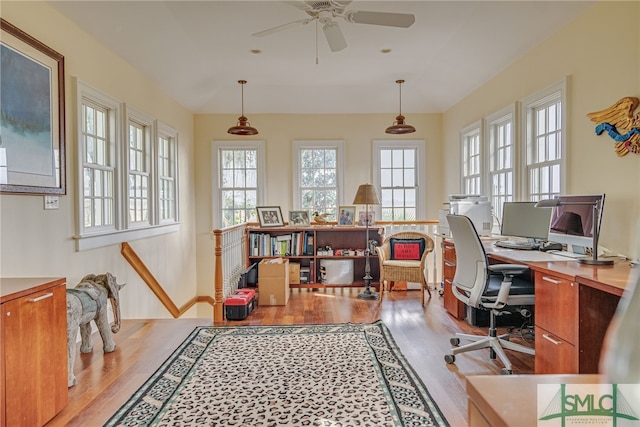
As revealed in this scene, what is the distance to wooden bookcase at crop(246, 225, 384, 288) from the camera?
517cm

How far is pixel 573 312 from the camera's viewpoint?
6.79 ft

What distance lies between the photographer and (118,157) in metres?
4.05

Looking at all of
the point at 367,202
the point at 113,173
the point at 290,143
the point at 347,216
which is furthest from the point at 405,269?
the point at 113,173

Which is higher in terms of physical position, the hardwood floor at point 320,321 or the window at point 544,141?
the window at point 544,141

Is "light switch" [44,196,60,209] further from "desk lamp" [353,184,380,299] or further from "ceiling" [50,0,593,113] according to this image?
"desk lamp" [353,184,380,299]

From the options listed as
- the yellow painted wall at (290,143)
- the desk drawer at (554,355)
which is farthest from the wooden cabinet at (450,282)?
the yellow painted wall at (290,143)

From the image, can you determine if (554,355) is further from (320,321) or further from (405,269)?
(405,269)

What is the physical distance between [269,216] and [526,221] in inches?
127

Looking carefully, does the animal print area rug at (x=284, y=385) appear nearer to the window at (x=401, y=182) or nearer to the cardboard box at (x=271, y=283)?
the cardboard box at (x=271, y=283)

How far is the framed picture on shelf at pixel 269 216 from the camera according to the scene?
17.4 feet

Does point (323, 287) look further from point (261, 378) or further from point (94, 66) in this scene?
point (94, 66)

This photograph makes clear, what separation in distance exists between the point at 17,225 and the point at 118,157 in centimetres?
155

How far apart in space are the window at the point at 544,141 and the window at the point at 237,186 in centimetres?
417

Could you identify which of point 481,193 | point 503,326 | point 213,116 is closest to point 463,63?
point 481,193
